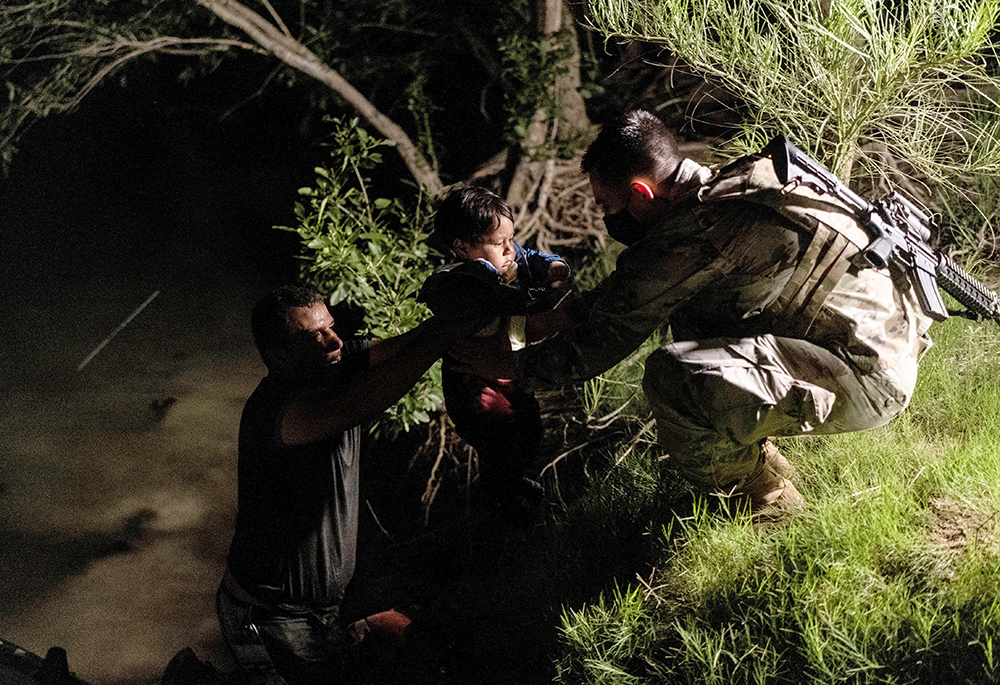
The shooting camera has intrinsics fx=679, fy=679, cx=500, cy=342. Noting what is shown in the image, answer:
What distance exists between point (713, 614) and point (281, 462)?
1.22m

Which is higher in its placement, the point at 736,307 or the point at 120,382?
the point at 736,307

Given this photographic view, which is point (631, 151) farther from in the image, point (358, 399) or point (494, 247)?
point (358, 399)

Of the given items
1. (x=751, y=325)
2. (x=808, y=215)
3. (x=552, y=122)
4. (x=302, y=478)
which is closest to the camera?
(x=808, y=215)

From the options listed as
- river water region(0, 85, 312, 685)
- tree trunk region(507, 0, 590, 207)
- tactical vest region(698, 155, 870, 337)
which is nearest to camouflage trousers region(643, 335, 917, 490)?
tactical vest region(698, 155, 870, 337)

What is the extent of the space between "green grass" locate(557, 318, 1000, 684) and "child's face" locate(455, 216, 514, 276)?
878 millimetres

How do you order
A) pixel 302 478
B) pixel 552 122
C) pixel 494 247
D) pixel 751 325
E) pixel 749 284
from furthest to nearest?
pixel 552 122, pixel 494 247, pixel 302 478, pixel 751 325, pixel 749 284

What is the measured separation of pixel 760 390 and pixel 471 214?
934 mm

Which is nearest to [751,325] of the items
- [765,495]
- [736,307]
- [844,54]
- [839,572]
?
[736,307]

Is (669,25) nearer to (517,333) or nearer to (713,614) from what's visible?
(517,333)

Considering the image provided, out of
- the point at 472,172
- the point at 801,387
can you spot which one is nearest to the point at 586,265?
the point at 472,172

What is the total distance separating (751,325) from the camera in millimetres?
1786

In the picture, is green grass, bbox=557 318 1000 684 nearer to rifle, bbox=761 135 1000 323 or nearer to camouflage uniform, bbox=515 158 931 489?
camouflage uniform, bbox=515 158 931 489

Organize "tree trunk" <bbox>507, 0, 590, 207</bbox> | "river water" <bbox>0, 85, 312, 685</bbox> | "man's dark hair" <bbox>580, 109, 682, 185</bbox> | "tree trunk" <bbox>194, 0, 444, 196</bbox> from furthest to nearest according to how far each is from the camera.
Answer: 1. "tree trunk" <bbox>507, 0, 590, 207</bbox>
2. "tree trunk" <bbox>194, 0, 444, 196</bbox>
3. "river water" <bbox>0, 85, 312, 685</bbox>
4. "man's dark hair" <bbox>580, 109, 682, 185</bbox>

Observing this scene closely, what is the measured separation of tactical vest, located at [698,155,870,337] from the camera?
1.57 m
